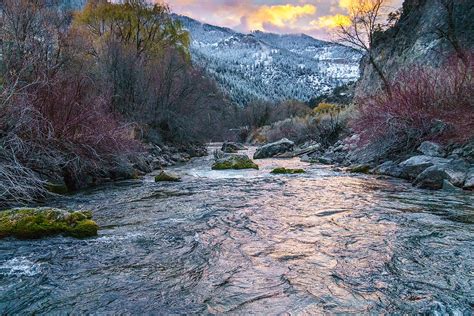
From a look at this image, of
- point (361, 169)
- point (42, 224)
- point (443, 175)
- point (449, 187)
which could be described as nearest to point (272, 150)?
point (361, 169)

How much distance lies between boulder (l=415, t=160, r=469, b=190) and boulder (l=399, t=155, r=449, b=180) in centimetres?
67

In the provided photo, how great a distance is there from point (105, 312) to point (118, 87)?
19.1m

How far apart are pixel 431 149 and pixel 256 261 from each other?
9.84 metres

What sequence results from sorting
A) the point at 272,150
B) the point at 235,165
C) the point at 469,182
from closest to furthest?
the point at 469,182, the point at 235,165, the point at 272,150

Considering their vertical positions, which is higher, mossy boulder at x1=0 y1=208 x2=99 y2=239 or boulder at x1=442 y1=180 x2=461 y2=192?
mossy boulder at x1=0 y1=208 x2=99 y2=239

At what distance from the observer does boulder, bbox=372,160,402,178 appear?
473 inches

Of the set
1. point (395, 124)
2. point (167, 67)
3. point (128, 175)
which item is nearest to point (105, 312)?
point (128, 175)

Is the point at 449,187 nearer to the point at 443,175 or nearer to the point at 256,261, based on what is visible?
the point at 443,175

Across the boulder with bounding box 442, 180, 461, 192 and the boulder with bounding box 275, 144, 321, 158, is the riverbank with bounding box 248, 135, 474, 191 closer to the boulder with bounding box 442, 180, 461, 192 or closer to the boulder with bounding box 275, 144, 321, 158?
the boulder with bounding box 442, 180, 461, 192

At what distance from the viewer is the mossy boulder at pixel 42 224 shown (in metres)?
5.21

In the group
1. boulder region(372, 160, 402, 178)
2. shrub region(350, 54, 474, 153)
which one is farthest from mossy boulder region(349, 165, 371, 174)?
shrub region(350, 54, 474, 153)

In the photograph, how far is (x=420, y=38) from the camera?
24969 mm

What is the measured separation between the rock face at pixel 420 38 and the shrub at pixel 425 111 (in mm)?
5932

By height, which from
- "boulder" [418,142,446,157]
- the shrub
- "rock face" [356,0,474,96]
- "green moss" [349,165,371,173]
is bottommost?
"green moss" [349,165,371,173]
